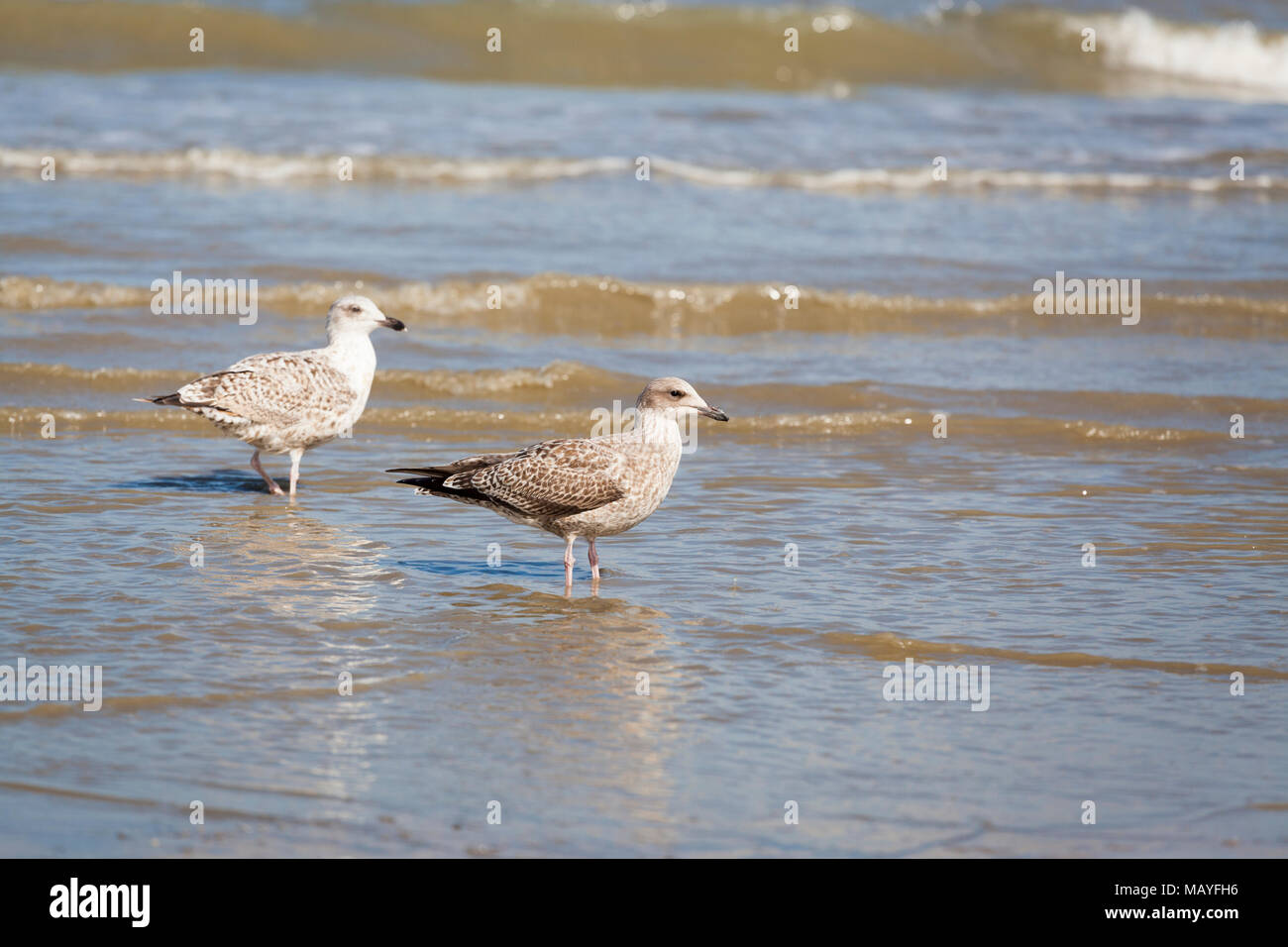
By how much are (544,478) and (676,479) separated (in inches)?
88.6

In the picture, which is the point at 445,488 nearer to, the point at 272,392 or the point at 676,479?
the point at 272,392

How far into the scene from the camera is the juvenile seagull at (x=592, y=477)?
7.02 m

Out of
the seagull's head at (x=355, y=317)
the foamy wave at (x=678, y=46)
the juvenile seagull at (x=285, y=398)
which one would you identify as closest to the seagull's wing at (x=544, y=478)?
the juvenile seagull at (x=285, y=398)

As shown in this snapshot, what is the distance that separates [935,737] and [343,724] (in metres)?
1.99

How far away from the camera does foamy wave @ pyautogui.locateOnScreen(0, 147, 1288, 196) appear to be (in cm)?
1712

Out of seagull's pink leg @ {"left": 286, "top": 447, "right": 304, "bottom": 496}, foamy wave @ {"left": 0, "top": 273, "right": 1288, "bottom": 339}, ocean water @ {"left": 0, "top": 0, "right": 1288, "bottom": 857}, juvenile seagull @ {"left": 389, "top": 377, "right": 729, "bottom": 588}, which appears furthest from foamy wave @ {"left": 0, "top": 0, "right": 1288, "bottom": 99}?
juvenile seagull @ {"left": 389, "top": 377, "right": 729, "bottom": 588}

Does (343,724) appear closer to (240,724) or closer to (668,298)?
(240,724)

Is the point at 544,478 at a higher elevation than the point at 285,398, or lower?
lower

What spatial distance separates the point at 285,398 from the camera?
8.70 metres

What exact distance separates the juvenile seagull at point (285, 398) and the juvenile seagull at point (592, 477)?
5.17 feet

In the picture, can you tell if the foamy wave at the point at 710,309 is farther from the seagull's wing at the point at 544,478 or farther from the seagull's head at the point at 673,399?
the seagull's head at the point at 673,399

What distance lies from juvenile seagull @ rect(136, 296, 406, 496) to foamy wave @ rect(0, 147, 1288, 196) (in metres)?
8.80

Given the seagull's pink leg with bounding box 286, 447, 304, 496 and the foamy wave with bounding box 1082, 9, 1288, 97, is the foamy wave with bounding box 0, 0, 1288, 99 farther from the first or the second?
the seagull's pink leg with bounding box 286, 447, 304, 496

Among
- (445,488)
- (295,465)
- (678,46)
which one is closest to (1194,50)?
(678,46)
